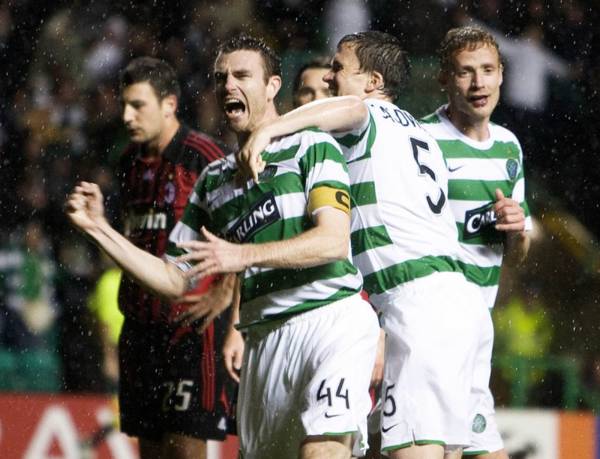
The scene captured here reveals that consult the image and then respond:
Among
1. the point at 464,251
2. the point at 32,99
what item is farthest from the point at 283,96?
the point at 464,251

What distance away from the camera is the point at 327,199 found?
4234 millimetres

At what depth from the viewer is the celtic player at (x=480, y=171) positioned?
517 centimetres

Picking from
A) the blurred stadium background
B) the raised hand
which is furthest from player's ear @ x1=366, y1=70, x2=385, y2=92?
the blurred stadium background

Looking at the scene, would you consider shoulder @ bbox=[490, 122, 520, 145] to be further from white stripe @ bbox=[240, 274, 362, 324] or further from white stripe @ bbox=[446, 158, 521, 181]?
white stripe @ bbox=[240, 274, 362, 324]

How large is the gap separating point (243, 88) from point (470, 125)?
1121 mm

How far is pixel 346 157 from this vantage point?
15.6 feet

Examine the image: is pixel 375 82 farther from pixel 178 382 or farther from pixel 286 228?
pixel 178 382

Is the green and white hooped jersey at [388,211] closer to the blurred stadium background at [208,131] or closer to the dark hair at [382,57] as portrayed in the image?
the dark hair at [382,57]

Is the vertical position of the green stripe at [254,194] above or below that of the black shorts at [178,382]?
above

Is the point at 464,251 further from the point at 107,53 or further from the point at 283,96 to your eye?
the point at 107,53

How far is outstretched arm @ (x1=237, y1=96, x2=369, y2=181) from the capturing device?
4.18 meters

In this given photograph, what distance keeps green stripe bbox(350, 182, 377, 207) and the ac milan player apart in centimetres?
125

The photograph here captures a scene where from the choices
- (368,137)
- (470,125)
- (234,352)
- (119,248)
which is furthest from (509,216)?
(119,248)

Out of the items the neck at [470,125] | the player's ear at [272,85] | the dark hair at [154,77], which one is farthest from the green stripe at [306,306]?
the dark hair at [154,77]
